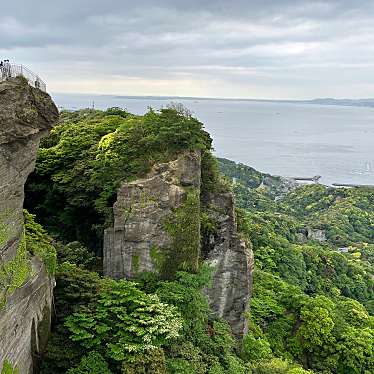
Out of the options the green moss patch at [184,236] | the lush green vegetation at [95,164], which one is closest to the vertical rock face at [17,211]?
the green moss patch at [184,236]

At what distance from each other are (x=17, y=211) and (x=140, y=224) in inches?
224

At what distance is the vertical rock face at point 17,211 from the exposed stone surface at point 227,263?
832 centimetres

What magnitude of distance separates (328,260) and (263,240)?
8174 mm

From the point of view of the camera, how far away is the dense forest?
1383cm

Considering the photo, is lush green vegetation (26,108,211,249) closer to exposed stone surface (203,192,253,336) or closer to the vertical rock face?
exposed stone surface (203,192,253,336)

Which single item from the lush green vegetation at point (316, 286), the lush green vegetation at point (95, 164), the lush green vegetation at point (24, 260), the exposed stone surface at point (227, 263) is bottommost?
the lush green vegetation at point (316, 286)

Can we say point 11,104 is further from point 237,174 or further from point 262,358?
point 237,174

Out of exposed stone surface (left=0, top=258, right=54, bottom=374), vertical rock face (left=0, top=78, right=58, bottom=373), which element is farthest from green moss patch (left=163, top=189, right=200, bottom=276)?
vertical rock face (left=0, top=78, right=58, bottom=373)

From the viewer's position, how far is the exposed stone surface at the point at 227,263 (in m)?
20.0

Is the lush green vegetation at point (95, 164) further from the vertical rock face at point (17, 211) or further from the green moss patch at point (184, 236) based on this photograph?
the vertical rock face at point (17, 211)

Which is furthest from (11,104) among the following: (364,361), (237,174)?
(237,174)

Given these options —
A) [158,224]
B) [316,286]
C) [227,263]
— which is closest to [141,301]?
[158,224]

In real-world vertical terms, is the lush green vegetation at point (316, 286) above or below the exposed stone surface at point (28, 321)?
below

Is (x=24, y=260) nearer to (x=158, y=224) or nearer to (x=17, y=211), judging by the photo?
(x=17, y=211)
